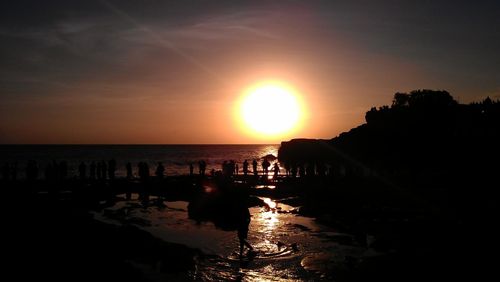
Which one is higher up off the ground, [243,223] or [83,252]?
[243,223]

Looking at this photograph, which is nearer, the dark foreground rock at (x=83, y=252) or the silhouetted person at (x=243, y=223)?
the dark foreground rock at (x=83, y=252)

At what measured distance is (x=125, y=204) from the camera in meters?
30.9

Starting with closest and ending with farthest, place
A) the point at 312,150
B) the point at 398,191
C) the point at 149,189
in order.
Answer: the point at 398,191 → the point at 149,189 → the point at 312,150

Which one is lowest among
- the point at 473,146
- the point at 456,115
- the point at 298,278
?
the point at 298,278

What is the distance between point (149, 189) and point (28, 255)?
27092mm

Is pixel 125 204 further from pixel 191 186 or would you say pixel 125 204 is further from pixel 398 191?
pixel 398 191

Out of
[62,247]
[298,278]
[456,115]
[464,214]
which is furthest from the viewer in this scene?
[456,115]

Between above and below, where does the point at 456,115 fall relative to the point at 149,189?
above

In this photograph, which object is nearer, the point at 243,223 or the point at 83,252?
the point at 83,252

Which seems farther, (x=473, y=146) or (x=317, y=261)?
(x=473, y=146)

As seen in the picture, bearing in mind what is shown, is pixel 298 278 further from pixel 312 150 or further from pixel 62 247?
pixel 312 150

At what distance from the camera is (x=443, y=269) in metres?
14.2

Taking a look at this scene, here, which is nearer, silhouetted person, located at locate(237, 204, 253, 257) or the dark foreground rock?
the dark foreground rock

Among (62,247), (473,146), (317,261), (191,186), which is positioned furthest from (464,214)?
(473,146)
